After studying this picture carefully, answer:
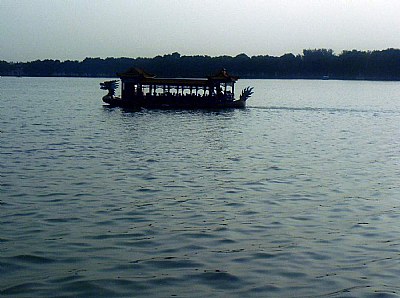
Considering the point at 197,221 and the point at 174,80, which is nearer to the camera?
the point at 197,221

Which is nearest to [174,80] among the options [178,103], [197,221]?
[178,103]

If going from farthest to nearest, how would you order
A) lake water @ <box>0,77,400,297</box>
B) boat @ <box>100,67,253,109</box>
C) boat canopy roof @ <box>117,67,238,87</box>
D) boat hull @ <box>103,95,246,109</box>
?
1. boat hull @ <box>103,95,246,109</box>
2. boat @ <box>100,67,253,109</box>
3. boat canopy roof @ <box>117,67,238,87</box>
4. lake water @ <box>0,77,400,297</box>

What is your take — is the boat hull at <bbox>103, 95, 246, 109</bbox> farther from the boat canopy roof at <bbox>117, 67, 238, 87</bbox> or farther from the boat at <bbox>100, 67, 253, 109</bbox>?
the boat canopy roof at <bbox>117, 67, 238, 87</bbox>

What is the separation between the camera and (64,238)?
12859mm

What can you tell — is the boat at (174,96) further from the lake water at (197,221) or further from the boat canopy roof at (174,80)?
the lake water at (197,221)

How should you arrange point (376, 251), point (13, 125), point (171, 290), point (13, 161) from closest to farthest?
point (171, 290)
point (376, 251)
point (13, 161)
point (13, 125)

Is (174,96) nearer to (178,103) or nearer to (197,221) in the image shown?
(178,103)

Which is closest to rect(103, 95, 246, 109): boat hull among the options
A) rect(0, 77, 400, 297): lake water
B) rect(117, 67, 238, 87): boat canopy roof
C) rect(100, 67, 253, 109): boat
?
rect(100, 67, 253, 109): boat

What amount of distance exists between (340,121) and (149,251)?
4425 cm

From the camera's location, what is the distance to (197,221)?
14672 millimetres

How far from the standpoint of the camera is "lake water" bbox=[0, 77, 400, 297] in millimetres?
10539

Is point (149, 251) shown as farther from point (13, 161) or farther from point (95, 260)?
point (13, 161)

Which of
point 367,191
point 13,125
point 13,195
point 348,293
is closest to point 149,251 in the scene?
point 348,293

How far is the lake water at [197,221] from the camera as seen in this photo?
10.5 meters
